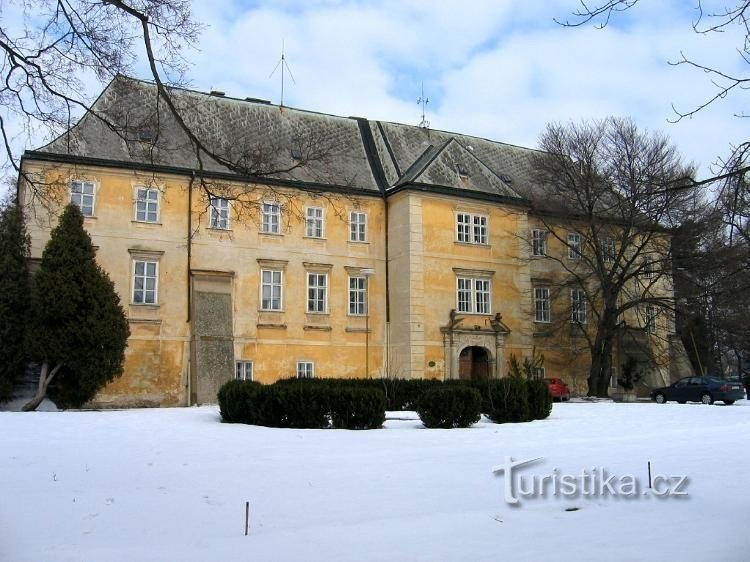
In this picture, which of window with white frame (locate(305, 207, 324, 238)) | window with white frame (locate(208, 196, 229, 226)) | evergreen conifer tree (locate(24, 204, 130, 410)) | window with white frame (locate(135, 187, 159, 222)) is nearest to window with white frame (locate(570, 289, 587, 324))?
window with white frame (locate(305, 207, 324, 238))

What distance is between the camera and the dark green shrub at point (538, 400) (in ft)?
63.2

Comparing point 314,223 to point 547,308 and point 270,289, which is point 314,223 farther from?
point 547,308

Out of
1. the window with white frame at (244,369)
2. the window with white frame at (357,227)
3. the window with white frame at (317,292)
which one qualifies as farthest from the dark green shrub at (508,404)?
the window with white frame at (357,227)

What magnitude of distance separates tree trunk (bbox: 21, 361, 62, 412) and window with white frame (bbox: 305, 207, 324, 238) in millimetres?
11835

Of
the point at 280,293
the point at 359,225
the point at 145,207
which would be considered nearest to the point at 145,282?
the point at 145,207

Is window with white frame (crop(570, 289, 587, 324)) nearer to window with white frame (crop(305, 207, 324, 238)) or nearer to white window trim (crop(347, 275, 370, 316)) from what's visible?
white window trim (crop(347, 275, 370, 316))

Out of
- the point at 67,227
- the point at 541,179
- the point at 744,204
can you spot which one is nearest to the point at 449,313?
the point at 541,179

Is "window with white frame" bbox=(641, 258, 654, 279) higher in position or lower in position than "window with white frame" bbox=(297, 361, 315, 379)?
higher

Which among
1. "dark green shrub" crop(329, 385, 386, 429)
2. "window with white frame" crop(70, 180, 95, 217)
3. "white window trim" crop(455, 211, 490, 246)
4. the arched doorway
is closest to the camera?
"dark green shrub" crop(329, 385, 386, 429)

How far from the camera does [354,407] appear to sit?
16.1m

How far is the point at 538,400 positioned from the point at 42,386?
50.4 ft

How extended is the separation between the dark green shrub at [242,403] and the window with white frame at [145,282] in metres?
12.1

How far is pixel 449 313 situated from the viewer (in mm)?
32188

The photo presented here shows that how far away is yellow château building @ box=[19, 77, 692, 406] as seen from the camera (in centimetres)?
2838
